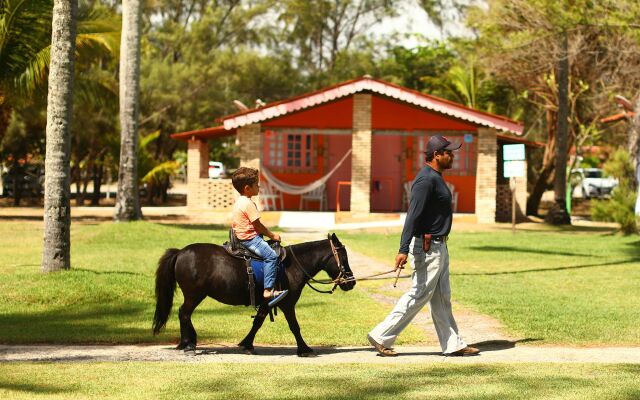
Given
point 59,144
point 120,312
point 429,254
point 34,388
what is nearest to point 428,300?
point 429,254

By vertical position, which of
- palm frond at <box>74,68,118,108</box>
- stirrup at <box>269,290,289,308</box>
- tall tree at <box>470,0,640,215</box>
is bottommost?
stirrup at <box>269,290,289,308</box>

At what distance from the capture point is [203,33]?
45.3 meters

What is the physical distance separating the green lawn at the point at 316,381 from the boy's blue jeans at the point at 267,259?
790 millimetres

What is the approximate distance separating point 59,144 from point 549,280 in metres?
7.76

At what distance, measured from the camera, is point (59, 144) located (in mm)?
14312

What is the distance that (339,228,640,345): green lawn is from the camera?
37.5 feet

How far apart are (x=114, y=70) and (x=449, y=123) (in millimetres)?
16602

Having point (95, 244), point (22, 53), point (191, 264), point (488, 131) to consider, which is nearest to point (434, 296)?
point (191, 264)

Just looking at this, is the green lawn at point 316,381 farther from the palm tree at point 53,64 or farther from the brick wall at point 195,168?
the brick wall at point 195,168

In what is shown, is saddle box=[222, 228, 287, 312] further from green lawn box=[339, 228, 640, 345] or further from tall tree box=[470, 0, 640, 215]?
tall tree box=[470, 0, 640, 215]

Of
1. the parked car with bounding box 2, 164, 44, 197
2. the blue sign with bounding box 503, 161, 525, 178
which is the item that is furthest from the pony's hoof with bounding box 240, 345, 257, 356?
the parked car with bounding box 2, 164, 44, 197

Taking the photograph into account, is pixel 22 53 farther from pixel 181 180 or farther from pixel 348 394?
pixel 181 180

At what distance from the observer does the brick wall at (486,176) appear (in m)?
29.8

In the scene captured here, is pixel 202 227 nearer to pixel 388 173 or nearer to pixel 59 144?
pixel 388 173
